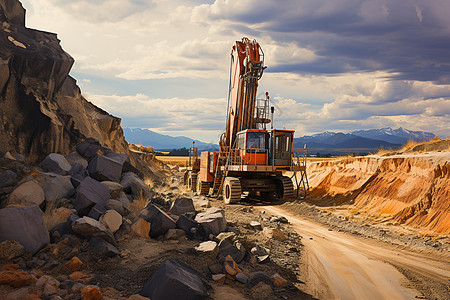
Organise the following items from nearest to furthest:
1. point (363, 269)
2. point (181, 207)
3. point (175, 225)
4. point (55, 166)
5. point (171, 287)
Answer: point (171, 287) < point (363, 269) < point (175, 225) < point (181, 207) < point (55, 166)

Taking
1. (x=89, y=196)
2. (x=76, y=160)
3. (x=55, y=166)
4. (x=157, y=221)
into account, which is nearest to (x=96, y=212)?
(x=89, y=196)

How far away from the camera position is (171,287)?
5.35 meters

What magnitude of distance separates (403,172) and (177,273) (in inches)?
515

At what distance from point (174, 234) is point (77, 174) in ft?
15.0

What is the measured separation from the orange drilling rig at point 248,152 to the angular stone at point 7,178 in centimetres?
1091

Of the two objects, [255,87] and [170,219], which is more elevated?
[255,87]

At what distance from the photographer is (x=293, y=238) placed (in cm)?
1098

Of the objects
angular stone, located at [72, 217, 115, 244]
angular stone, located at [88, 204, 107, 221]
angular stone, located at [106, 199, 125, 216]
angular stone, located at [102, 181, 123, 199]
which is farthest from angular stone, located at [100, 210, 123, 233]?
angular stone, located at [102, 181, 123, 199]

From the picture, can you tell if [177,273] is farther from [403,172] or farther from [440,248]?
[403,172]

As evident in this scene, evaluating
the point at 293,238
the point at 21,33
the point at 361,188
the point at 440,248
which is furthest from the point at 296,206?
the point at 21,33

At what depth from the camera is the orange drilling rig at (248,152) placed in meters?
19.1

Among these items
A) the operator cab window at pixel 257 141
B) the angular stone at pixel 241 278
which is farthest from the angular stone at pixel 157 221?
the operator cab window at pixel 257 141

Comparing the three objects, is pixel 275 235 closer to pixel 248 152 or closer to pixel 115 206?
pixel 115 206

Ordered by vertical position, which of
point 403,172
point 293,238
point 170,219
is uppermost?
point 403,172
